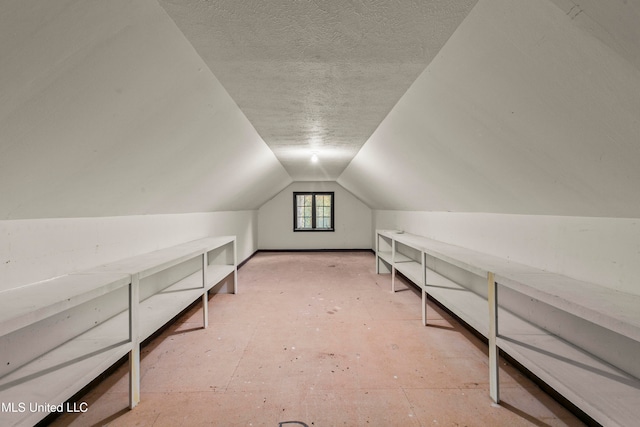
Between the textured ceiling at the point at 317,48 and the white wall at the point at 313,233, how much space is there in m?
5.68

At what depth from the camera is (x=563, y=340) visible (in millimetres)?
1755

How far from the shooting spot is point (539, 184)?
1.63m

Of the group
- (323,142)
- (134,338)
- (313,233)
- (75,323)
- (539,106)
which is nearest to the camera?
(539,106)

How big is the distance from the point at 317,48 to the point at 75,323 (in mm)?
2261

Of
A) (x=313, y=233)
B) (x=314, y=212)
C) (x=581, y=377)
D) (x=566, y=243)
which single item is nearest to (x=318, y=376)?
(x=581, y=377)

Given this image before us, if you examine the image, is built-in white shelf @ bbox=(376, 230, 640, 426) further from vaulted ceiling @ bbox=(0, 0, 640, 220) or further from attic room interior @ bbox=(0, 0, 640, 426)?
vaulted ceiling @ bbox=(0, 0, 640, 220)

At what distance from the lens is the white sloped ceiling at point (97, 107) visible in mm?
882

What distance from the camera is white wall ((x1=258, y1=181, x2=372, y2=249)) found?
7949mm

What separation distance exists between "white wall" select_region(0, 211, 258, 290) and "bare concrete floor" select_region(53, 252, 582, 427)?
2.84ft

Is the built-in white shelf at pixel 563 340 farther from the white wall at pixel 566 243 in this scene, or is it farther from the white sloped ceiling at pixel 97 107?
the white sloped ceiling at pixel 97 107

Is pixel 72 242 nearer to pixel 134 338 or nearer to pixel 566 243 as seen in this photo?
pixel 134 338

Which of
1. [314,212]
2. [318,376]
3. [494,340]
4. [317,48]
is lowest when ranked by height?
[318,376]

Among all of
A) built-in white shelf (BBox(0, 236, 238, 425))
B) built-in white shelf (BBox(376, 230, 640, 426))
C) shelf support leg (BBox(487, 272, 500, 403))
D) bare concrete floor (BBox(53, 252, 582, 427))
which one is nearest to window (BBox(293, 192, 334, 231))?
bare concrete floor (BBox(53, 252, 582, 427))

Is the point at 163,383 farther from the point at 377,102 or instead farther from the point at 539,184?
the point at 539,184
